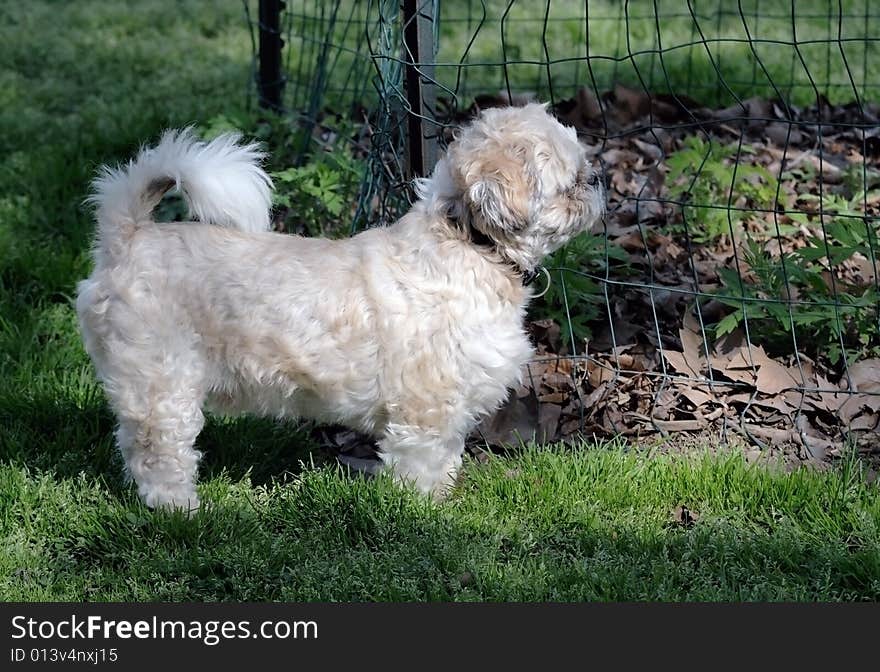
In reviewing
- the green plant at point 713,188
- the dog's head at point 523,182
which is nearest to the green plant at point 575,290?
the green plant at point 713,188

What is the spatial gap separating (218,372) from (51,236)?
8.14 ft

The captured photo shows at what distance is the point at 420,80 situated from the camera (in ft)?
14.0

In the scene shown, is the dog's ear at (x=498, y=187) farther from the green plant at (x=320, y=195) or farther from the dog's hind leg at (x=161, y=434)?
the green plant at (x=320, y=195)

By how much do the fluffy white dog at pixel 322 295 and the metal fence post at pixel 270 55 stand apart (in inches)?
130

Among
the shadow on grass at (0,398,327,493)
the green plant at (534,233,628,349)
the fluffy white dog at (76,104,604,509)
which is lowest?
the shadow on grass at (0,398,327,493)

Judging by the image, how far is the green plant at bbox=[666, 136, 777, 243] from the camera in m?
5.36

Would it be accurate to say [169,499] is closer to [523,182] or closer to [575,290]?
[523,182]

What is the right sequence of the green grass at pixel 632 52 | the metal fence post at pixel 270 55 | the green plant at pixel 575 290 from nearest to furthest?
the green plant at pixel 575 290
the metal fence post at pixel 270 55
the green grass at pixel 632 52

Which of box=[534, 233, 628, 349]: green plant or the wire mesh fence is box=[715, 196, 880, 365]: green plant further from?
box=[534, 233, 628, 349]: green plant

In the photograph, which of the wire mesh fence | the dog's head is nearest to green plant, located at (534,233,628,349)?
the wire mesh fence

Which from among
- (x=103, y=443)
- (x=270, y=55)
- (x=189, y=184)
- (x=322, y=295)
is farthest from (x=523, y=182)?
(x=270, y=55)

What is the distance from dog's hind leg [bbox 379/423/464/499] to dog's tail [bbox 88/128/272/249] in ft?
→ 2.96

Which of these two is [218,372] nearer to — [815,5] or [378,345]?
[378,345]

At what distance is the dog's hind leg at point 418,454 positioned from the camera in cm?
372
